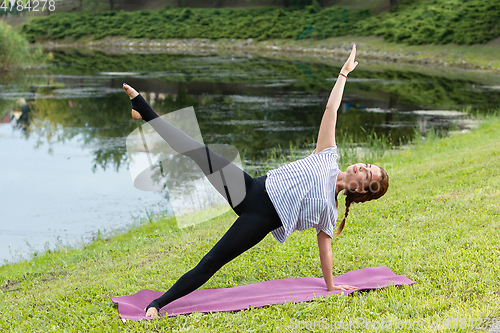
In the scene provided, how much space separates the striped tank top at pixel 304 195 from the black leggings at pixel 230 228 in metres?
0.07

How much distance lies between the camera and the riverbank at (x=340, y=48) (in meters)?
28.5

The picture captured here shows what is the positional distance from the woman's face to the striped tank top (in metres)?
0.14

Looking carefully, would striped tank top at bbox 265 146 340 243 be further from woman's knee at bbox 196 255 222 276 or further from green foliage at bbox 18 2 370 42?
green foliage at bbox 18 2 370 42

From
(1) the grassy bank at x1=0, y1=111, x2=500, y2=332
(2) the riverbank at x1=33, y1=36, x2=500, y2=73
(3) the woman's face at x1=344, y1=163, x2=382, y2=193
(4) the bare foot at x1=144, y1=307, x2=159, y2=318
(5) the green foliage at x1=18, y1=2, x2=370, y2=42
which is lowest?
(1) the grassy bank at x1=0, y1=111, x2=500, y2=332

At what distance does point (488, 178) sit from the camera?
23.2ft

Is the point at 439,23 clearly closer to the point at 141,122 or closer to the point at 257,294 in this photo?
the point at 141,122

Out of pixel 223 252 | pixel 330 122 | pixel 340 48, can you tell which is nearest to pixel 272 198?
pixel 223 252

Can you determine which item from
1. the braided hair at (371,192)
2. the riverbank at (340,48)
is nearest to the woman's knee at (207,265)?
the braided hair at (371,192)

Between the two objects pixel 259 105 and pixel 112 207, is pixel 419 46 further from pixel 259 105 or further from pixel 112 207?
pixel 112 207

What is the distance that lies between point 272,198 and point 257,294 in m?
0.94

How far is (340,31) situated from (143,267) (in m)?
37.4

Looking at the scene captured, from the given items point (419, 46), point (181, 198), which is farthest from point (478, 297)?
point (419, 46)

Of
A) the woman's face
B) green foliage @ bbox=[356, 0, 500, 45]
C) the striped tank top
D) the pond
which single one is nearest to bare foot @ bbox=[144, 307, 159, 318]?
the striped tank top

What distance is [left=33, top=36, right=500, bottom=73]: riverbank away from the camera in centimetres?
2850
